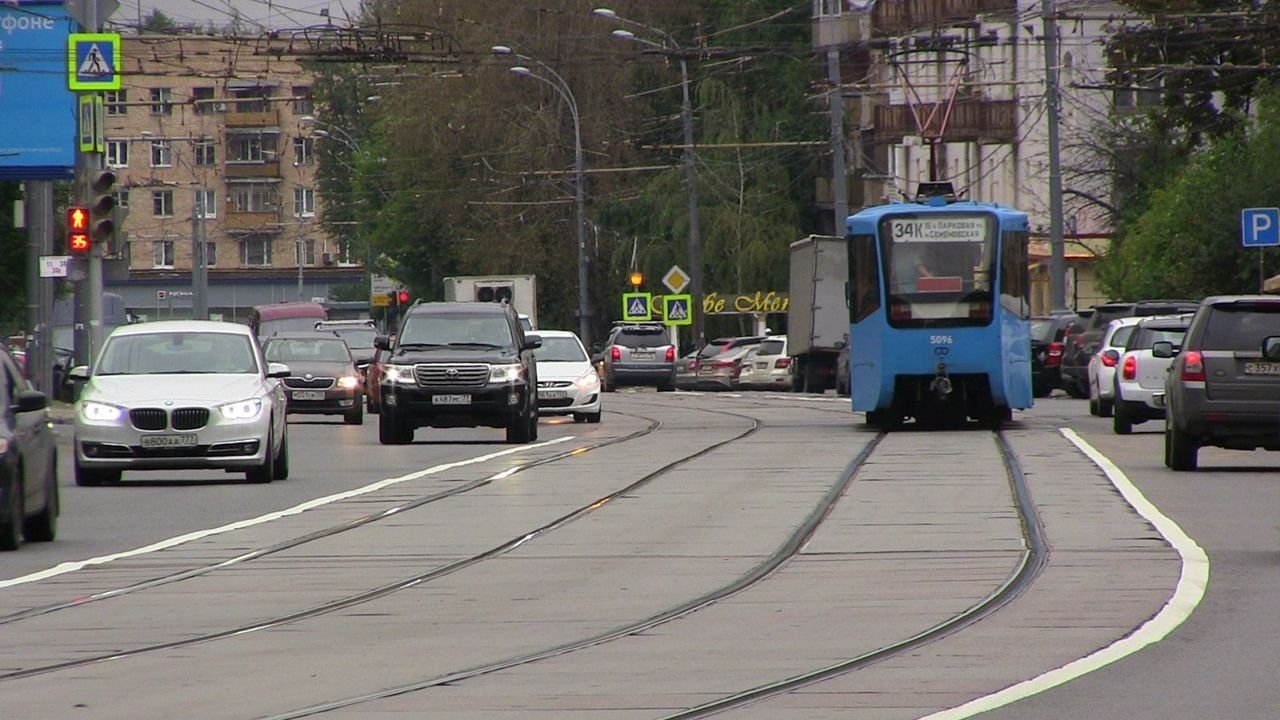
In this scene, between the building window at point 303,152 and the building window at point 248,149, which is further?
the building window at point 248,149

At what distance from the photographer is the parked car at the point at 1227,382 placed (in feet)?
74.9

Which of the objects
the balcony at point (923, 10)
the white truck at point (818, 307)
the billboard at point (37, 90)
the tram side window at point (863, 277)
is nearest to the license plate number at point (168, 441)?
the tram side window at point (863, 277)

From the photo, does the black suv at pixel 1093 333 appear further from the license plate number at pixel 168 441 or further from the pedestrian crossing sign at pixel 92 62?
the license plate number at pixel 168 441

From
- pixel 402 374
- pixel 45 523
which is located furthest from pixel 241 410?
pixel 402 374

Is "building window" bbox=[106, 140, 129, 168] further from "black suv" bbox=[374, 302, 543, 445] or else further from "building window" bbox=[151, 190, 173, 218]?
"black suv" bbox=[374, 302, 543, 445]

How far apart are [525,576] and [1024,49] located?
61322 millimetres

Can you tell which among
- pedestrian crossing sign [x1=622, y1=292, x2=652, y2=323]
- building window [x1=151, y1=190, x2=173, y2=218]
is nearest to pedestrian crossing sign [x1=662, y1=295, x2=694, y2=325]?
pedestrian crossing sign [x1=622, y1=292, x2=652, y2=323]

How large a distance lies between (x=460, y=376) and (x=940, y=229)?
6.56 metres

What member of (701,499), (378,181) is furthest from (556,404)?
(378,181)

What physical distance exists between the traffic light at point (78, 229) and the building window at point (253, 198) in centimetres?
10419

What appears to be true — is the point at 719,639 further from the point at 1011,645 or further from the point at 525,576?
the point at 525,576

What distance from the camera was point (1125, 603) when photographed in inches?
473

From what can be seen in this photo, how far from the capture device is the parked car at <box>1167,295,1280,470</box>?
22.8 m

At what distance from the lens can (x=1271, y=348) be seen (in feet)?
72.0
